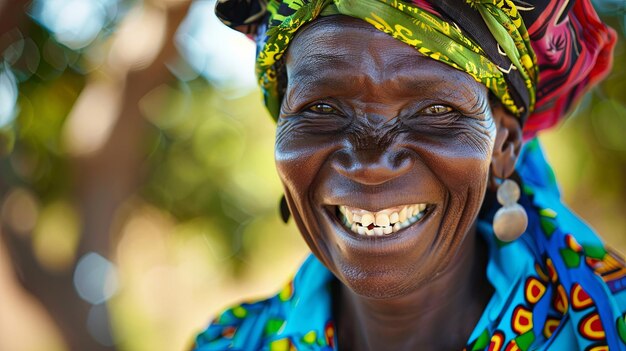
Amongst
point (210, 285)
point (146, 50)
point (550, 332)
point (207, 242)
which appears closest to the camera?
point (550, 332)

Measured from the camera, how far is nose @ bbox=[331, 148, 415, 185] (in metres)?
1.93

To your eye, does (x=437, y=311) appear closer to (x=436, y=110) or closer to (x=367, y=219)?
(x=367, y=219)

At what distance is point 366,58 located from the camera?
6.34 ft

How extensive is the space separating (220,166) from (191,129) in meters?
0.72

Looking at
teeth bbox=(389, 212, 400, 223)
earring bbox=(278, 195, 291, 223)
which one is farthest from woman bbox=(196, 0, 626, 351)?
earring bbox=(278, 195, 291, 223)

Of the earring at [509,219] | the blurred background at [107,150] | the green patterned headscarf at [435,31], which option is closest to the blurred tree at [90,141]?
the blurred background at [107,150]

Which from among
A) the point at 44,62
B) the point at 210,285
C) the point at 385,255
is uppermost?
the point at 385,255

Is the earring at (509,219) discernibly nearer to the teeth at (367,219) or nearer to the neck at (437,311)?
the neck at (437,311)

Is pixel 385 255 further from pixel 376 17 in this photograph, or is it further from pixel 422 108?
pixel 376 17

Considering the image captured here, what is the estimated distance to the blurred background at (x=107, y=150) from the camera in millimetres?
4996

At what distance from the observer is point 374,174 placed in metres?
1.93

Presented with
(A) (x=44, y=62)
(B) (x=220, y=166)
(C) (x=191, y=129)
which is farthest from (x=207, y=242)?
(A) (x=44, y=62)

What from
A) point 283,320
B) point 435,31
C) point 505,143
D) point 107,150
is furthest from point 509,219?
point 107,150

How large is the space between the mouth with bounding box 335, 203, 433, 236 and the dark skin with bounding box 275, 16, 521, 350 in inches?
0.7
